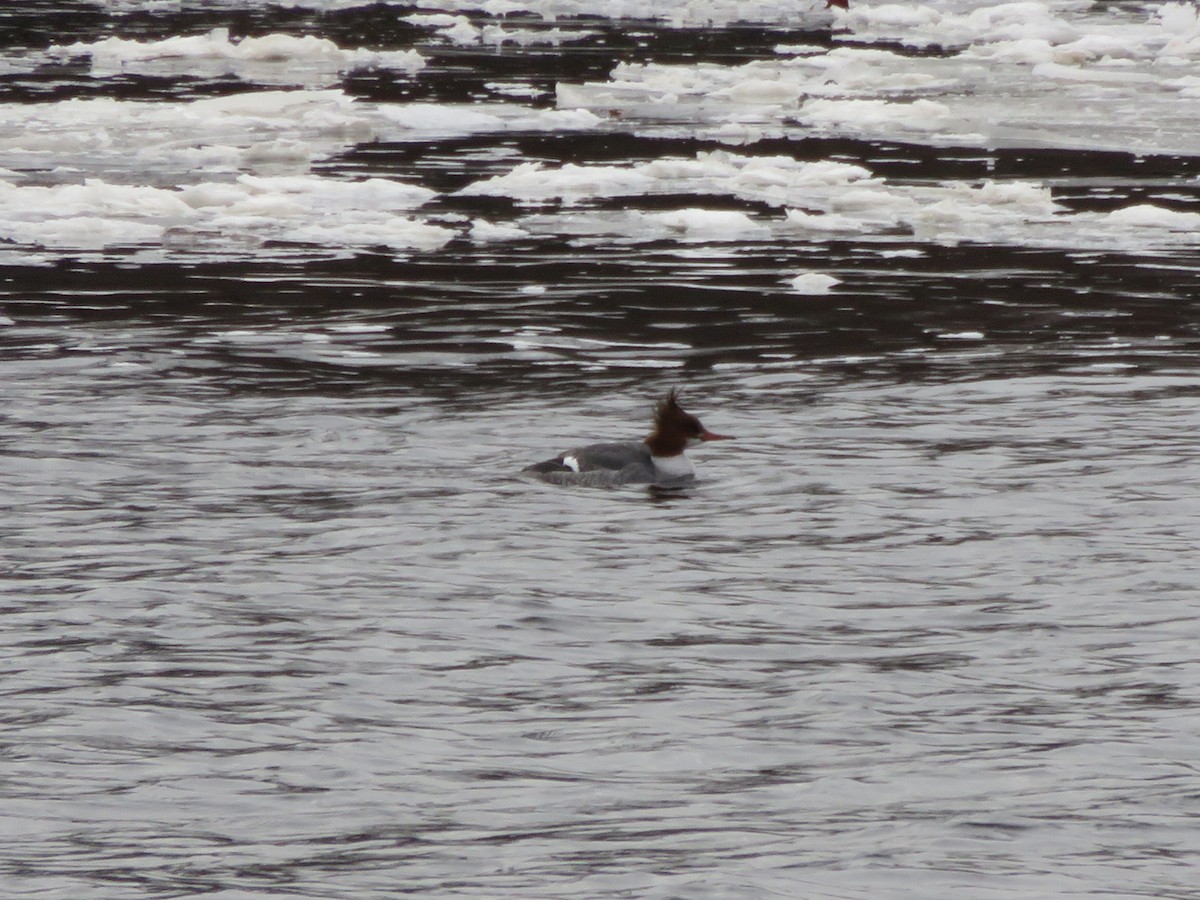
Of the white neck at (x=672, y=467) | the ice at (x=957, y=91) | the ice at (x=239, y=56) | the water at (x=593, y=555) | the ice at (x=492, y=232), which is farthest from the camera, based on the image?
the ice at (x=239, y=56)

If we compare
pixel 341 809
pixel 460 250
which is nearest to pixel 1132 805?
pixel 341 809

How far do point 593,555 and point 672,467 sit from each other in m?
1.54

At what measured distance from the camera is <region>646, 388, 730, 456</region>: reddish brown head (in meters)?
10.3

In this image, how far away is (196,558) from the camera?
8.77 meters

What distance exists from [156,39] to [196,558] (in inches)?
948

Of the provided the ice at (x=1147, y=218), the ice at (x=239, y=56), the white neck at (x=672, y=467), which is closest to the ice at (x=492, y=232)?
the ice at (x=1147, y=218)

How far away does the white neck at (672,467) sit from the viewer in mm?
10469

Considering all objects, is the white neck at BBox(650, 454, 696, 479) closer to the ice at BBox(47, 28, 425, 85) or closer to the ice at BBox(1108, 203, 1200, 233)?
the ice at BBox(1108, 203, 1200, 233)

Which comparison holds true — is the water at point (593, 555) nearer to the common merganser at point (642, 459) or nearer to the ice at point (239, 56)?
the common merganser at point (642, 459)

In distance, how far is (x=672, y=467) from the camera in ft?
34.5

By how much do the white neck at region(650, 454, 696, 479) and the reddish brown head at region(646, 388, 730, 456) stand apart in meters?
0.03

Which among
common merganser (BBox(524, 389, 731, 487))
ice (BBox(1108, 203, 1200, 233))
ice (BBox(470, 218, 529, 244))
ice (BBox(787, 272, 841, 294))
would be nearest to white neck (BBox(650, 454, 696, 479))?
common merganser (BBox(524, 389, 731, 487))

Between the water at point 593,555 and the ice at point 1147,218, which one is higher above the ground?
the ice at point 1147,218

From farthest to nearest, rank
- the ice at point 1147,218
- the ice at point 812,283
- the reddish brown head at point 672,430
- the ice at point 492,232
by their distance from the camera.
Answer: the ice at point 1147,218 → the ice at point 492,232 → the ice at point 812,283 → the reddish brown head at point 672,430
